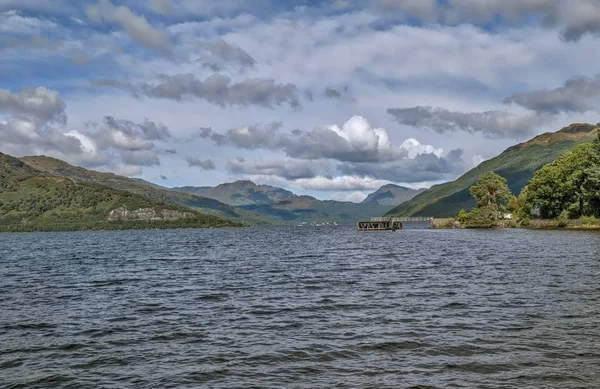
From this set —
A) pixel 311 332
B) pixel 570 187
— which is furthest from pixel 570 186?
pixel 311 332

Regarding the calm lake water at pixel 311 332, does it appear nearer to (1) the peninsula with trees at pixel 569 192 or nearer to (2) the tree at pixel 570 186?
(2) the tree at pixel 570 186

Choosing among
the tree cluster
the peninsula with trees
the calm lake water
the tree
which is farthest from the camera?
the peninsula with trees

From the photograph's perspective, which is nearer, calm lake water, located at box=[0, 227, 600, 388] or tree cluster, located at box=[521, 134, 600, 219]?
calm lake water, located at box=[0, 227, 600, 388]

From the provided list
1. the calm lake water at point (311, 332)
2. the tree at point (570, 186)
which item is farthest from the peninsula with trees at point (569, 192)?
the calm lake water at point (311, 332)

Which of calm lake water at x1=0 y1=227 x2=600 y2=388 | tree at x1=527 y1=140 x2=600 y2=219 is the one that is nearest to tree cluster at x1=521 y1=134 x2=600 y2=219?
tree at x1=527 y1=140 x2=600 y2=219

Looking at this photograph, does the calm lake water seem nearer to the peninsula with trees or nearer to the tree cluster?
the tree cluster

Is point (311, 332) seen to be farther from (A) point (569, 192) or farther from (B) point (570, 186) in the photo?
(A) point (569, 192)

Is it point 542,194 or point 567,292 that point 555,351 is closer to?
point 567,292

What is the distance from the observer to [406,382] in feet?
60.5

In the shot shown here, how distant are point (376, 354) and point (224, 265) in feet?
167

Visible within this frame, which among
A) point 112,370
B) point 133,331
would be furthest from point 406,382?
point 133,331

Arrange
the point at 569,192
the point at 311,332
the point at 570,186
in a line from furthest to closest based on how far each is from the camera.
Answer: the point at 569,192 < the point at 570,186 < the point at 311,332

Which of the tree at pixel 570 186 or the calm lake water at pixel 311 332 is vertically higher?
the tree at pixel 570 186

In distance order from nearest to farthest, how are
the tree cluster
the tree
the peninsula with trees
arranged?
the tree < the tree cluster < the peninsula with trees
